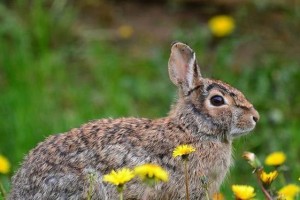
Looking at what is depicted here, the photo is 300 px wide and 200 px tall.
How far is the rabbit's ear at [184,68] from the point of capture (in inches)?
308

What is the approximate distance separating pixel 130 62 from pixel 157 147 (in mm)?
5500

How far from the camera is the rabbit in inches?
286

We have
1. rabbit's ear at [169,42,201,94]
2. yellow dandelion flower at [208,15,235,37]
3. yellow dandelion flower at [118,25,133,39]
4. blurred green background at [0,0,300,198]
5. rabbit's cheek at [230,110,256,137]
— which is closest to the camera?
rabbit's cheek at [230,110,256,137]

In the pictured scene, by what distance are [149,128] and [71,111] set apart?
13.9 ft

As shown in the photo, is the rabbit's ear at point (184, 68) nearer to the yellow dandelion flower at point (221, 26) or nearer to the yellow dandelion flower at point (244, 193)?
the yellow dandelion flower at point (244, 193)

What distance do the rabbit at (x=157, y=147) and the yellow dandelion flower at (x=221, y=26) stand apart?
15.7 ft

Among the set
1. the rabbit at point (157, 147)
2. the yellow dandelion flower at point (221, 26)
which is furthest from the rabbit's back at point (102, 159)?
the yellow dandelion flower at point (221, 26)

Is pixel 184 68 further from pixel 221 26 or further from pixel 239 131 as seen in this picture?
pixel 221 26

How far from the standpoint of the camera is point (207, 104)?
7676 mm

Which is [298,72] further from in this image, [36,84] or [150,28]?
[36,84]

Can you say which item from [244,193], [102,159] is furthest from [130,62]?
[244,193]

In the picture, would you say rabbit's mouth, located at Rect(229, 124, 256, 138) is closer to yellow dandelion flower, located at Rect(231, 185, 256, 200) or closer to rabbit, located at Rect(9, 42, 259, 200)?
rabbit, located at Rect(9, 42, 259, 200)

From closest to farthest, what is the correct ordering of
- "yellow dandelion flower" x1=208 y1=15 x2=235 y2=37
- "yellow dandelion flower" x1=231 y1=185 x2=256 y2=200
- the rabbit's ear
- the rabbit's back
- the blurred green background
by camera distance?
"yellow dandelion flower" x1=231 y1=185 x2=256 y2=200
the rabbit's back
the rabbit's ear
the blurred green background
"yellow dandelion flower" x1=208 y1=15 x2=235 y2=37

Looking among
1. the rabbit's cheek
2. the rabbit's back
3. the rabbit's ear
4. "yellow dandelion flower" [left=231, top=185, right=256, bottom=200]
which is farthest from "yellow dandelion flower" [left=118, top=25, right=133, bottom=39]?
"yellow dandelion flower" [left=231, top=185, right=256, bottom=200]
